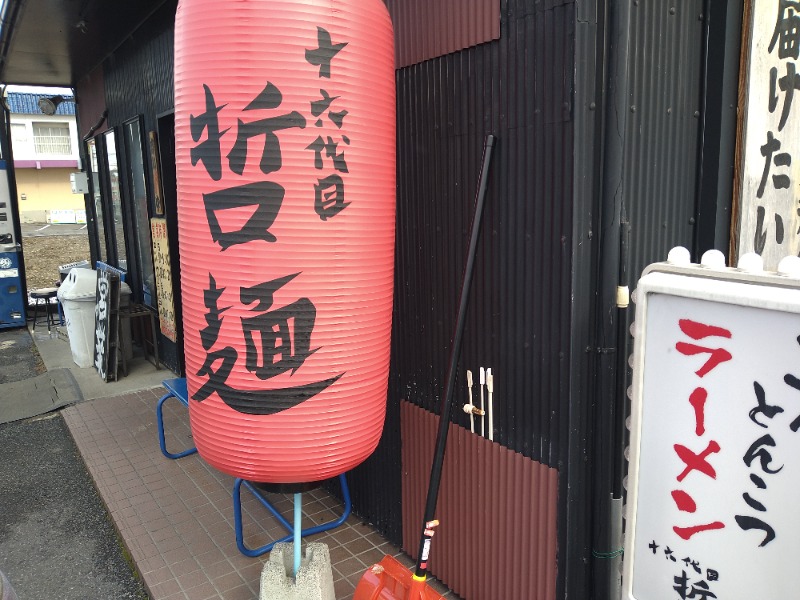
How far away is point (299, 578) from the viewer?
3.49 meters

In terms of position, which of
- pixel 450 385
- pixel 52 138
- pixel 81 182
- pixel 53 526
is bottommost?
pixel 53 526

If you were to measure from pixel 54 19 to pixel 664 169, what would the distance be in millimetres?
8007

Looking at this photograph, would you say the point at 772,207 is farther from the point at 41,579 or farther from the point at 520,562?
the point at 41,579

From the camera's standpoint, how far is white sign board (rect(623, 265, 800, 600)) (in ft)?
5.46

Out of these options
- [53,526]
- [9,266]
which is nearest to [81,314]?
[9,266]

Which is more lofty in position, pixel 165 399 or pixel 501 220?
pixel 501 220

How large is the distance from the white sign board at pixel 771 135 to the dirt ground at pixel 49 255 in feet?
66.8

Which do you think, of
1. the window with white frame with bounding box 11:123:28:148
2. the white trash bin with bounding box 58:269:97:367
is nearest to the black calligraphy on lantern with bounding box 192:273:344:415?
the white trash bin with bounding box 58:269:97:367

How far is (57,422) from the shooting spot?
7.28 meters

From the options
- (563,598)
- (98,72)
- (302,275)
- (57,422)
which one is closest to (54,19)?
(98,72)

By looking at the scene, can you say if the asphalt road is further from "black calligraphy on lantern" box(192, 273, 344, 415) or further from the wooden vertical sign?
"black calligraphy on lantern" box(192, 273, 344, 415)

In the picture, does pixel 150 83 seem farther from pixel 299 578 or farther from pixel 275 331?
pixel 299 578

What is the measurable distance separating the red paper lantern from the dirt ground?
62.6 ft

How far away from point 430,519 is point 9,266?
1189cm
